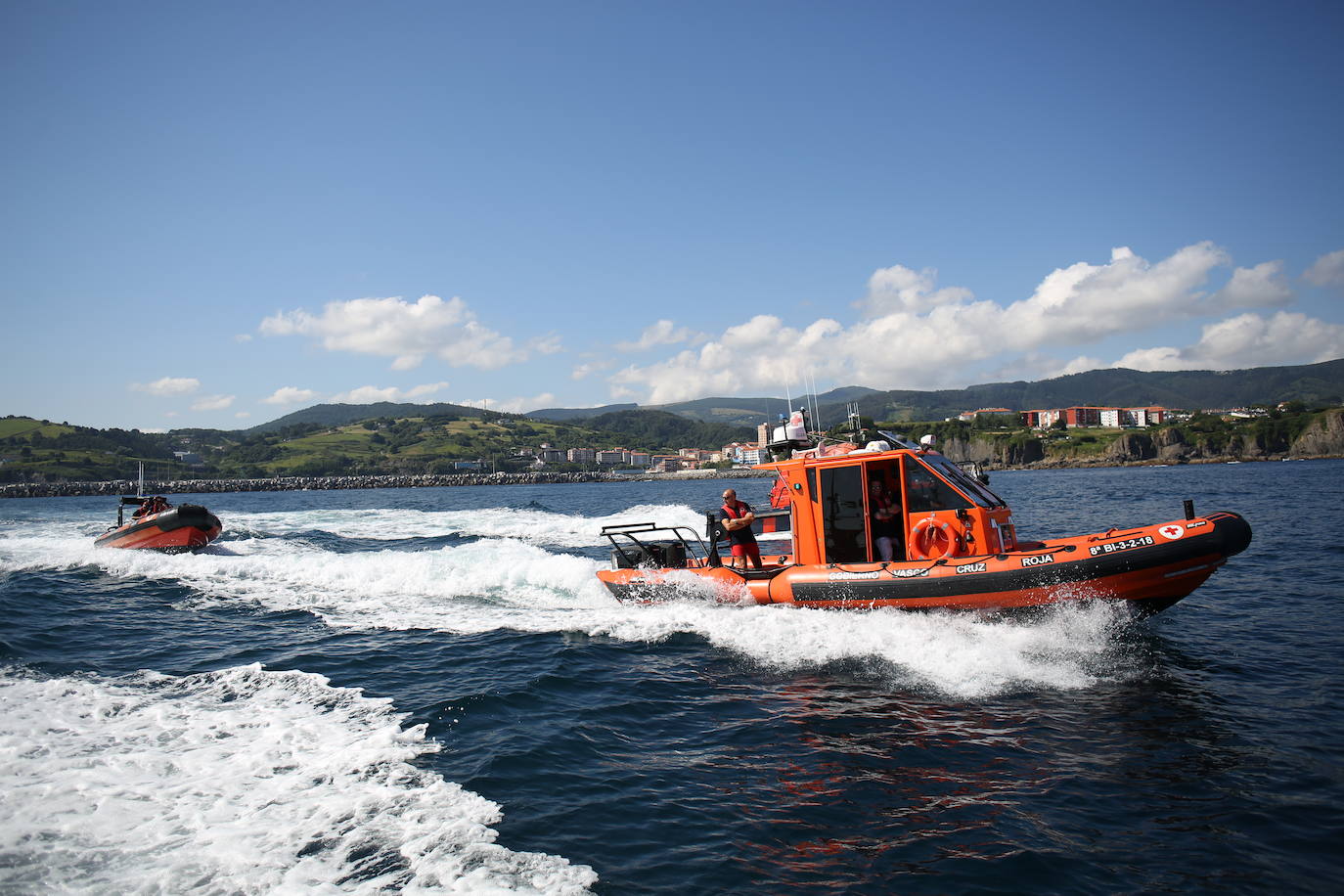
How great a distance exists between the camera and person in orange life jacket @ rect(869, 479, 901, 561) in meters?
10.6

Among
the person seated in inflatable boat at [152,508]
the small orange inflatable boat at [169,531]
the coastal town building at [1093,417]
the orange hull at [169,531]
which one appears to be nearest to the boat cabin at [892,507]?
the small orange inflatable boat at [169,531]

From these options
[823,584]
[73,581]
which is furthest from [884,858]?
[73,581]

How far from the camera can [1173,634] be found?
1015cm

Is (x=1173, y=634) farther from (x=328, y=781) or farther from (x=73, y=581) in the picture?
(x=73, y=581)

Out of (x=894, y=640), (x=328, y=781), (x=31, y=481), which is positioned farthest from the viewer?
(x=31, y=481)

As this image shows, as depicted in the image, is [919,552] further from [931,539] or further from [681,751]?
[681,751]

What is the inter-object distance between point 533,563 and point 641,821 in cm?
1082

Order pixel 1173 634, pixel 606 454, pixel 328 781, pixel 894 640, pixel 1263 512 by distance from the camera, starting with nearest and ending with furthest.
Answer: pixel 328 781, pixel 894 640, pixel 1173 634, pixel 1263 512, pixel 606 454

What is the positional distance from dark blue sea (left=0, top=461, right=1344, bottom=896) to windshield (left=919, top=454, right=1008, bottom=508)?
192cm

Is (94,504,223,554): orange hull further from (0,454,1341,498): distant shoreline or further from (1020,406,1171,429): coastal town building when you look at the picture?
(1020,406,1171,429): coastal town building

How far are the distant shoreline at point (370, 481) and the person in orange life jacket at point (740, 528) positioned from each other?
2656 inches

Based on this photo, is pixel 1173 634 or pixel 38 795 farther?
pixel 1173 634

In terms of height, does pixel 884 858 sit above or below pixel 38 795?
below

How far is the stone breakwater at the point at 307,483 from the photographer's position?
306 feet
